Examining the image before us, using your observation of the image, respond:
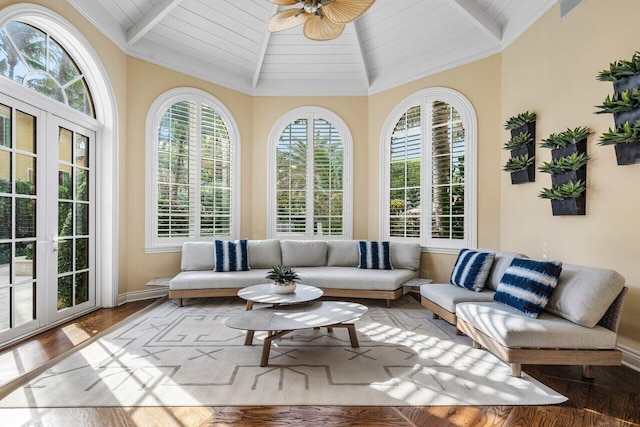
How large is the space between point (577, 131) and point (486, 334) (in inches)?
79.7

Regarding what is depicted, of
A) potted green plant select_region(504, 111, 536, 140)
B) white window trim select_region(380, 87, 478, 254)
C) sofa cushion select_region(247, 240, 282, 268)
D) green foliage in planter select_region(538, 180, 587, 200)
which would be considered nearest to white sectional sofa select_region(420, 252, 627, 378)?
green foliage in planter select_region(538, 180, 587, 200)

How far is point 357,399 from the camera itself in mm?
2289

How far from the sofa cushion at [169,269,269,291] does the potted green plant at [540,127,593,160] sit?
359 cm

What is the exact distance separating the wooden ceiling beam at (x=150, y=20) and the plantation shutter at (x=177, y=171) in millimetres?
976

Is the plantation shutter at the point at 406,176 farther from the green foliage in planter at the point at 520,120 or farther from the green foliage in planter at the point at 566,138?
the green foliage in planter at the point at 566,138

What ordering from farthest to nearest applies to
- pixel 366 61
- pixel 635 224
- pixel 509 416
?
pixel 366 61 < pixel 635 224 < pixel 509 416

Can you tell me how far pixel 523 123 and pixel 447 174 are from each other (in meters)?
1.21

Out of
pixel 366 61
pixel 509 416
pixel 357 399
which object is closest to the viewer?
pixel 509 416

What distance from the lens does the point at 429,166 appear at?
5.15m

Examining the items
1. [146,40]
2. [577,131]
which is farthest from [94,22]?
[577,131]

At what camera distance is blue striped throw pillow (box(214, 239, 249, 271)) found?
16.1ft

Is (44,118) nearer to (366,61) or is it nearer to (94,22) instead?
(94,22)

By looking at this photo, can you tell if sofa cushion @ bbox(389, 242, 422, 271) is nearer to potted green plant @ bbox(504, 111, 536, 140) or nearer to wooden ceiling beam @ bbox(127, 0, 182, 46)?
potted green plant @ bbox(504, 111, 536, 140)

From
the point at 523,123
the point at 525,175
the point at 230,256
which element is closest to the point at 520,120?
the point at 523,123
